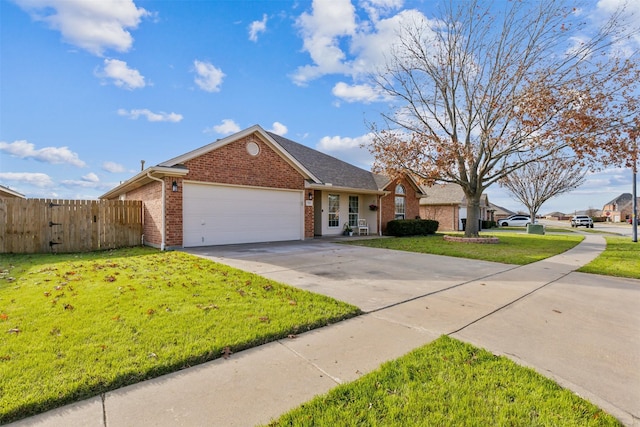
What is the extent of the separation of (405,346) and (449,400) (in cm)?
89

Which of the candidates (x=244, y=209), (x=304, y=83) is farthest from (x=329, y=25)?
(x=244, y=209)

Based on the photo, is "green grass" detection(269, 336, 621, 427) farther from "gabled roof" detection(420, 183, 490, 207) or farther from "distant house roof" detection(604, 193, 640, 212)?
"distant house roof" detection(604, 193, 640, 212)

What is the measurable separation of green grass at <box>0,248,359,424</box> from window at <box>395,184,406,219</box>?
15.4 metres

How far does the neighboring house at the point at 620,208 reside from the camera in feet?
215

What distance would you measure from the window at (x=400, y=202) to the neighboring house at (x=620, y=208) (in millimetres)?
71142

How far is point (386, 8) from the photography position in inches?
496

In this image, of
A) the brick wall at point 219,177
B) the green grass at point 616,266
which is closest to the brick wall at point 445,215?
the green grass at point 616,266

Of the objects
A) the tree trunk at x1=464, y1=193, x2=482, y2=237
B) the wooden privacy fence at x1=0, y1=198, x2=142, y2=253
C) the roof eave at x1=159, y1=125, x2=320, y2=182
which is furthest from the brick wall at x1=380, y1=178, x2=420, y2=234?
the wooden privacy fence at x1=0, y1=198, x2=142, y2=253

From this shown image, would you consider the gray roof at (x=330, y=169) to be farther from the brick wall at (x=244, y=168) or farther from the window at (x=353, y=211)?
the brick wall at (x=244, y=168)

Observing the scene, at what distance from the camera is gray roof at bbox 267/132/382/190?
53.2 feet

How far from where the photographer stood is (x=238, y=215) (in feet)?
39.0

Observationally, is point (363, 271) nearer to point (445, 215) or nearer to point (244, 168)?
point (244, 168)

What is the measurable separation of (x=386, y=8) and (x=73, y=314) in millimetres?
14517

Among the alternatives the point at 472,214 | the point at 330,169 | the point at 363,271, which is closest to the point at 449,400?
the point at 363,271
